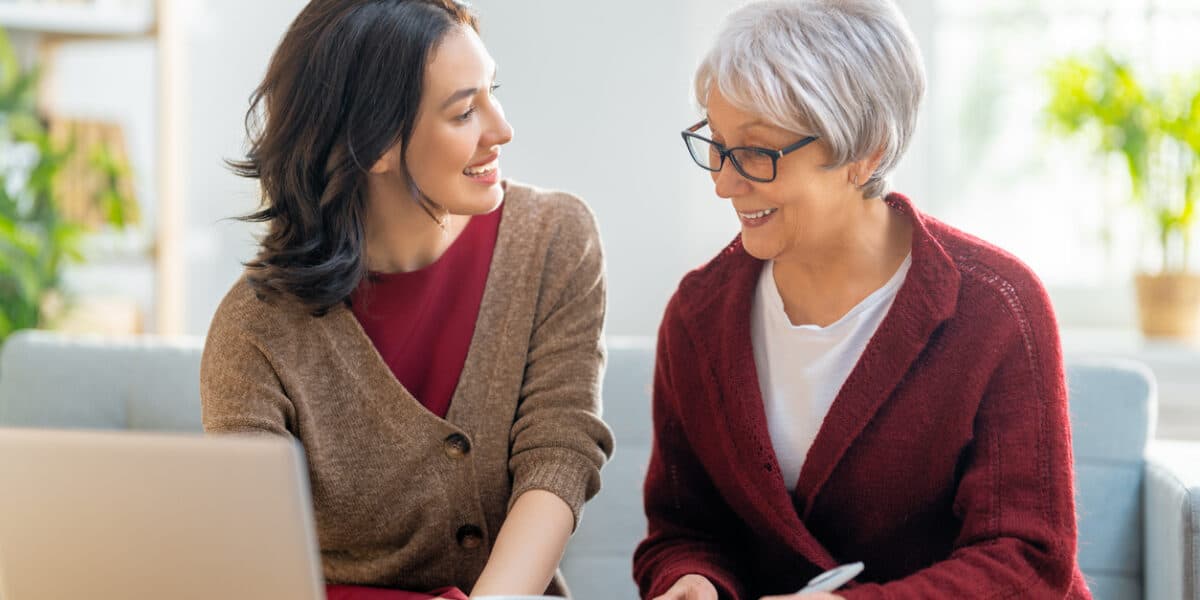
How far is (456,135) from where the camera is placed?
1474 millimetres

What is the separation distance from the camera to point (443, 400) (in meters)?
1.53

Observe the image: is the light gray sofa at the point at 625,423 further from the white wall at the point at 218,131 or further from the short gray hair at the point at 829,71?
the white wall at the point at 218,131

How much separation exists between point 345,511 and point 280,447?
2.42 feet

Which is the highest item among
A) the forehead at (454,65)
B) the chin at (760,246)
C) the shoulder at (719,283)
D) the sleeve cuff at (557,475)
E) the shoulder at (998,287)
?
the forehead at (454,65)

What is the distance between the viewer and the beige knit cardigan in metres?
1.48

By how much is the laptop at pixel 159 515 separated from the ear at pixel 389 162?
0.69m

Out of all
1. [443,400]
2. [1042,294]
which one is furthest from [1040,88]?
[443,400]

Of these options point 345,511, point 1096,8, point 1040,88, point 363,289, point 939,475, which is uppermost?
point 1096,8

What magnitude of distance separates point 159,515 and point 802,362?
832mm

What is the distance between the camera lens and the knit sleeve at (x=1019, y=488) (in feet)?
4.21

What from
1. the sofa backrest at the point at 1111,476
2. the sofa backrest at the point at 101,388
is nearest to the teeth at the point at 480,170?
the sofa backrest at the point at 101,388

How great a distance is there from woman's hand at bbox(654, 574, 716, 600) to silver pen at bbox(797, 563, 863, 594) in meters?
0.17

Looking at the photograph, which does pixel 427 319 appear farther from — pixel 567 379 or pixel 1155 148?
pixel 1155 148

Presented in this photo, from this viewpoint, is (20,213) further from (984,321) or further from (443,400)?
(984,321)
